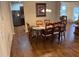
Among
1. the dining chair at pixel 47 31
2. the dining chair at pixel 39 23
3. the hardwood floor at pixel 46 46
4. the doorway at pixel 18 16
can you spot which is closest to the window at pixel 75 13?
the hardwood floor at pixel 46 46

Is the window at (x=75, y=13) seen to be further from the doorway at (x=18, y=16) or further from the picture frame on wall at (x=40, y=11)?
the doorway at (x=18, y=16)

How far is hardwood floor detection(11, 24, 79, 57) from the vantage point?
2.22 meters

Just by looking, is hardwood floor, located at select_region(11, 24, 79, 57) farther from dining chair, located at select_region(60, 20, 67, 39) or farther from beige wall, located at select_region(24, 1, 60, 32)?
beige wall, located at select_region(24, 1, 60, 32)

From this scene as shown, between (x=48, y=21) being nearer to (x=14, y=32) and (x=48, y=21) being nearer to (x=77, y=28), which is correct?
(x=77, y=28)

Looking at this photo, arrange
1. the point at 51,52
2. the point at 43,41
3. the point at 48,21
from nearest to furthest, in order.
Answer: the point at 48,21 < the point at 51,52 < the point at 43,41

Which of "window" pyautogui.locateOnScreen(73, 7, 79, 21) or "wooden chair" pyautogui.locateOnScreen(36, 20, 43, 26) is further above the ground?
"window" pyautogui.locateOnScreen(73, 7, 79, 21)

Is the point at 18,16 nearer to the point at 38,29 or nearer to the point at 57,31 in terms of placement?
the point at 38,29

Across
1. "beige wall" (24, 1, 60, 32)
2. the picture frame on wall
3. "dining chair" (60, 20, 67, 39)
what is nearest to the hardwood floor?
"dining chair" (60, 20, 67, 39)

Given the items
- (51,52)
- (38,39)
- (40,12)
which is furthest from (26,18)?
(51,52)

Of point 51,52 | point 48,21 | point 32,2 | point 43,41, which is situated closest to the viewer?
point 32,2

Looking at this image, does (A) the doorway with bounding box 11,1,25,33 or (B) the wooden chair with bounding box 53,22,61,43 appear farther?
(B) the wooden chair with bounding box 53,22,61,43

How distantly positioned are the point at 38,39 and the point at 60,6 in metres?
0.62

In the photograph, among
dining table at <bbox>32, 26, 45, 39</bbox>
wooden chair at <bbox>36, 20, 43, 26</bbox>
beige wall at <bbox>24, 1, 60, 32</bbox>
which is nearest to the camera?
beige wall at <bbox>24, 1, 60, 32</bbox>

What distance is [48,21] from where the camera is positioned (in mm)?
2113
